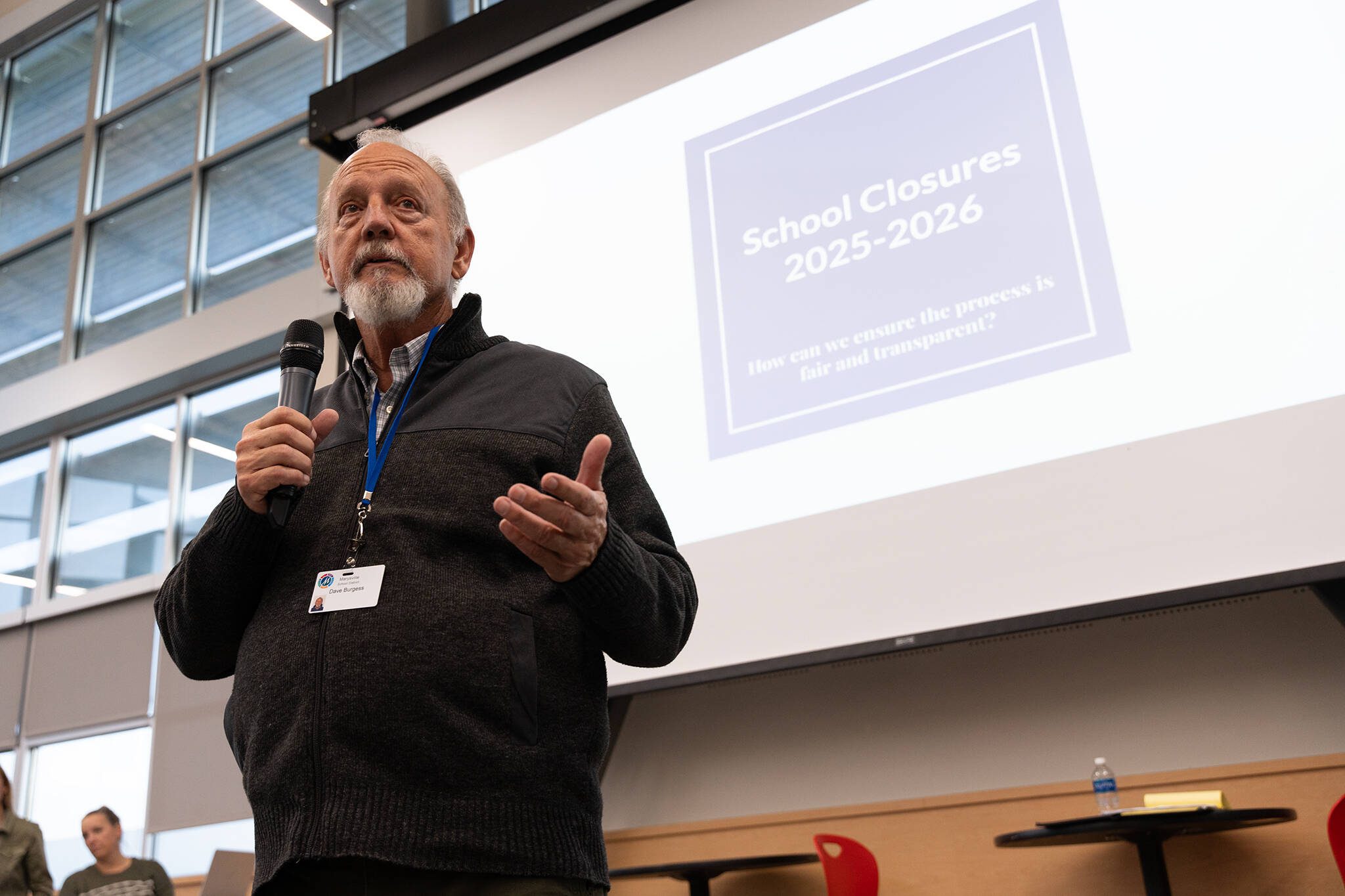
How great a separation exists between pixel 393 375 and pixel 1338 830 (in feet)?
7.02

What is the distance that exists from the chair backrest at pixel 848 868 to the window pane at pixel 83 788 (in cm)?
430

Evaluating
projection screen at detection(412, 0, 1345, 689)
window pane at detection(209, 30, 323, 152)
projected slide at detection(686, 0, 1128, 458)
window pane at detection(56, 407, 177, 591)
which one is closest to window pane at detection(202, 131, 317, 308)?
window pane at detection(209, 30, 323, 152)

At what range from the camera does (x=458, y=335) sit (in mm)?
1415

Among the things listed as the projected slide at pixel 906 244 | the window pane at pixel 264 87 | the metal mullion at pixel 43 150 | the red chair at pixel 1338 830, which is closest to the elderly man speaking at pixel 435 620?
the red chair at pixel 1338 830

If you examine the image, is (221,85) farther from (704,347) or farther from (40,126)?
(704,347)

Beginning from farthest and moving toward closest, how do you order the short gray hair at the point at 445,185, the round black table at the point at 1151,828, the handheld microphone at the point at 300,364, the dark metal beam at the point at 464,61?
1. the dark metal beam at the point at 464,61
2. the round black table at the point at 1151,828
3. the short gray hair at the point at 445,185
4. the handheld microphone at the point at 300,364

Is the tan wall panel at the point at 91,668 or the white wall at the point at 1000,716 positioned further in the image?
the tan wall panel at the point at 91,668

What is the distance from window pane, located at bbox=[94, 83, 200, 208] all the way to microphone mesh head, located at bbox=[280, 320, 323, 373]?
6.88 meters

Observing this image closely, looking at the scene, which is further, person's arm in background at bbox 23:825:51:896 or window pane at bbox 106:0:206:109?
window pane at bbox 106:0:206:109

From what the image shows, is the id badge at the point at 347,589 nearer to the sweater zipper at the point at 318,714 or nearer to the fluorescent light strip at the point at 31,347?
the sweater zipper at the point at 318,714

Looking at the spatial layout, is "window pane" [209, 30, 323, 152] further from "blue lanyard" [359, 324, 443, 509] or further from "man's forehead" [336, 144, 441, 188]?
"blue lanyard" [359, 324, 443, 509]

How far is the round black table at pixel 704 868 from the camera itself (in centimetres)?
291

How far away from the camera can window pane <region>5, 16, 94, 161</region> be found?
833 cm

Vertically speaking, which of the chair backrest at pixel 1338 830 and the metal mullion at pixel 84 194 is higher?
the metal mullion at pixel 84 194
